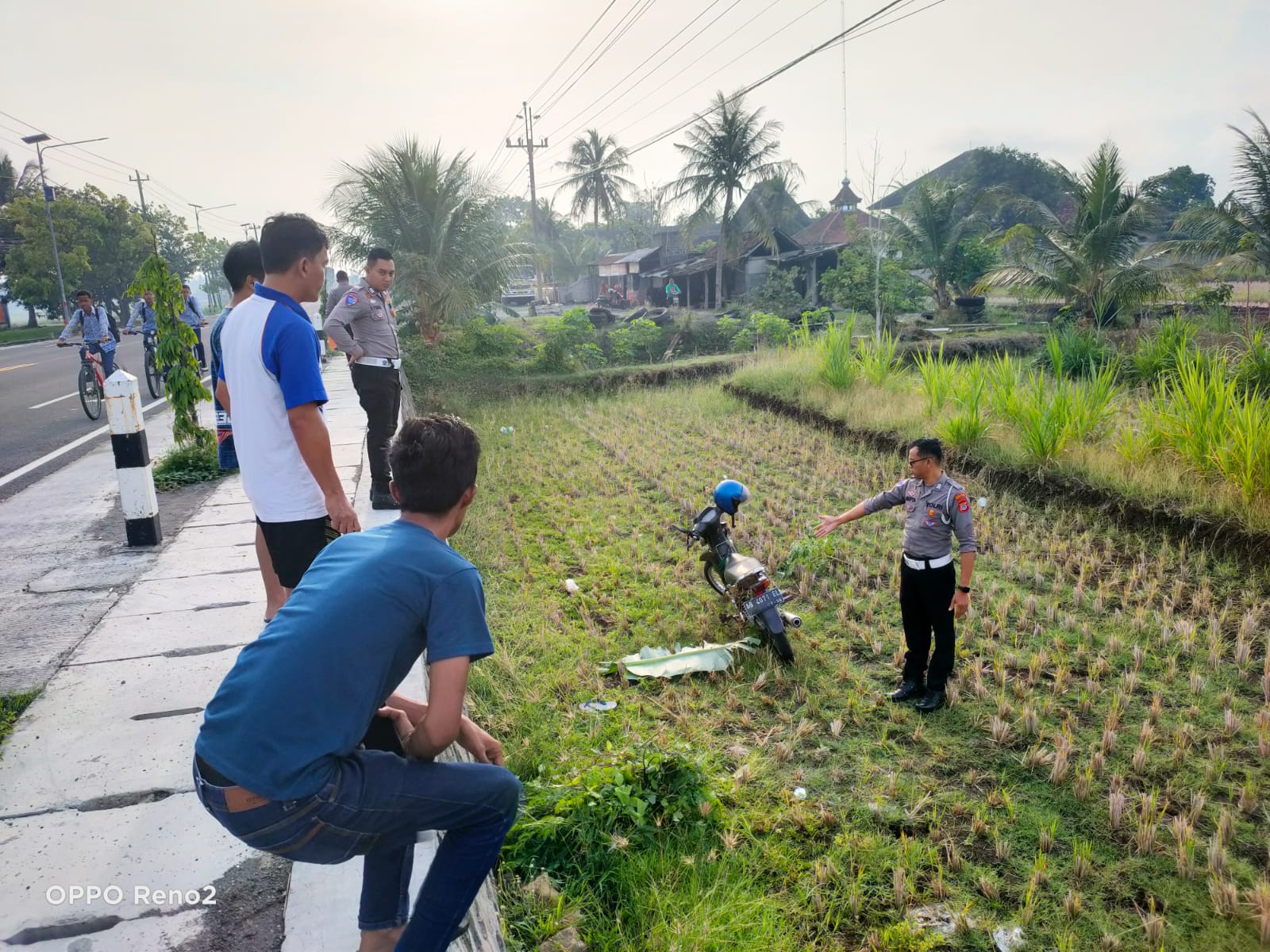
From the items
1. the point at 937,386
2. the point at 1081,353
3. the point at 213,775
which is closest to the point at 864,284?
the point at 1081,353

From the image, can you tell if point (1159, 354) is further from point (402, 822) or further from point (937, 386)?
point (402, 822)

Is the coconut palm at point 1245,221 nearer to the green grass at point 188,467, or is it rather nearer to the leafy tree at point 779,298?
the leafy tree at point 779,298

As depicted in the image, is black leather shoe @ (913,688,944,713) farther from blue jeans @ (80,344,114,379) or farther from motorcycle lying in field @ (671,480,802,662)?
blue jeans @ (80,344,114,379)

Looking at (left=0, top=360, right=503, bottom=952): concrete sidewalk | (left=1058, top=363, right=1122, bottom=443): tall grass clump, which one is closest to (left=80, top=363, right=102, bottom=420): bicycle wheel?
(left=0, top=360, right=503, bottom=952): concrete sidewalk

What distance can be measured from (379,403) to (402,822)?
15.0ft

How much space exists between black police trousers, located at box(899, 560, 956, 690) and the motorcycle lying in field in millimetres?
668

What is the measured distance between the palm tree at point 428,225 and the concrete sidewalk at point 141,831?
1519 centimetres

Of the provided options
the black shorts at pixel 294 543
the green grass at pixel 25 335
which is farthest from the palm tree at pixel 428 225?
the green grass at pixel 25 335

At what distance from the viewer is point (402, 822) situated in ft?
6.53

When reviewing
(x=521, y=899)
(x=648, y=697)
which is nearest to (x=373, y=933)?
(x=521, y=899)

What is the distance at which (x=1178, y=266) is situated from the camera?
18156mm

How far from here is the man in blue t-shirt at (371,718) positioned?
186cm

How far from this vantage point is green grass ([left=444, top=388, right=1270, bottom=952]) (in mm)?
2816

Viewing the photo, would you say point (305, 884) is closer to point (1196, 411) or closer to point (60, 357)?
point (1196, 411)
